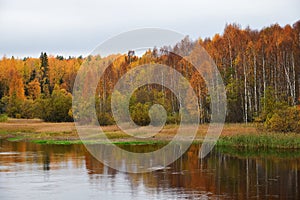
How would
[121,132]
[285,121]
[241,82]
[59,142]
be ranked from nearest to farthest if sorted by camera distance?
1. [285,121]
2. [59,142]
3. [121,132]
4. [241,82]

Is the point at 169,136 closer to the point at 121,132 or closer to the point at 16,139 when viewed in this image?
the point at 121,132

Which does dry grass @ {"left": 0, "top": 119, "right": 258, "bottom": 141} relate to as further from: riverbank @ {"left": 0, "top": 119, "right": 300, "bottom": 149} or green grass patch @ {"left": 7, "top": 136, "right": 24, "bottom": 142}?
green grass patch @ {"left": 7, "top": 136, "right": 24, "bottom": 142}

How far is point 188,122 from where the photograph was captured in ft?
176

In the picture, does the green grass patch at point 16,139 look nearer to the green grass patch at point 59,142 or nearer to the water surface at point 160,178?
the green grass patch at point 59,142

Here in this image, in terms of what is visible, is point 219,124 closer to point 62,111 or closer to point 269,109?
point 269,109

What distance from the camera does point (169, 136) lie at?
4647cm

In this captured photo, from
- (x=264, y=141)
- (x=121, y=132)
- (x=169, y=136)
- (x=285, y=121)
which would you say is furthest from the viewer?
(x=121, y=132)

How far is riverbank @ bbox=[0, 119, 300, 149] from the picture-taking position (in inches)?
1463

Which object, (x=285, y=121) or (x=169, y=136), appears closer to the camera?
(x=285, y=121)

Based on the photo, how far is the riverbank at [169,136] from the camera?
37156mm

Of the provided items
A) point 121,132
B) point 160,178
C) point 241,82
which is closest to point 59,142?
point 121,132

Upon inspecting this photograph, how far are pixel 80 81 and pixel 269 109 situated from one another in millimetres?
45735

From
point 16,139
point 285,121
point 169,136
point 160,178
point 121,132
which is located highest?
point 285,121

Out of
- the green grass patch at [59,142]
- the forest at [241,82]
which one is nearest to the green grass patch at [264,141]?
the forest at [241,82]
